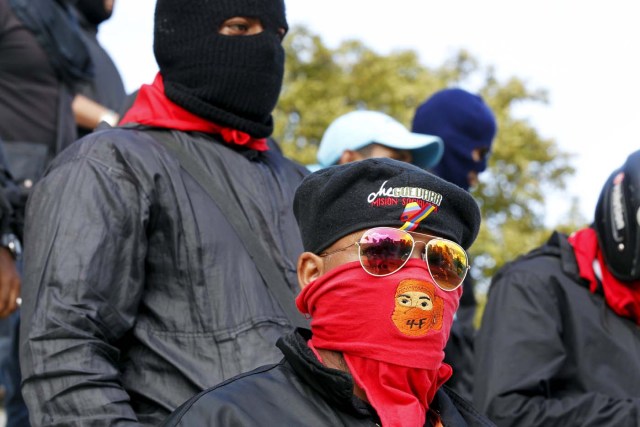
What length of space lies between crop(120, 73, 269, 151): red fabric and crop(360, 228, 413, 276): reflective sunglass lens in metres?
1.13

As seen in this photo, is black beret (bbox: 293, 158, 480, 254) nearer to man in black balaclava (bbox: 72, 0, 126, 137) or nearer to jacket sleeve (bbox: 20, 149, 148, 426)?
jacket sleeve (bbox: 20, 149, 148, 426)

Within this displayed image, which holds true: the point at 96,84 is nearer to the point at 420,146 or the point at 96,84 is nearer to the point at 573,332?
the point at 420,146

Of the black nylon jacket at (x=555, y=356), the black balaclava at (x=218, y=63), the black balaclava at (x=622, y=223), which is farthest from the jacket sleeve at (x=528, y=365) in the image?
the black balaclava at (x=218, y=63)

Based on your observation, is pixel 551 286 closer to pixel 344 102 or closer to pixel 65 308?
pixel 65 308

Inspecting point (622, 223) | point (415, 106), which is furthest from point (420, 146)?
point (415, 106)

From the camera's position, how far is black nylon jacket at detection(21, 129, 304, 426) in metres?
3.00

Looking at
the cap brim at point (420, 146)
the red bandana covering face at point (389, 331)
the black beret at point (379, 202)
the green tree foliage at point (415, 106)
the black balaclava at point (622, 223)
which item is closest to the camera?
the red bandana covering face at point (389, 331)

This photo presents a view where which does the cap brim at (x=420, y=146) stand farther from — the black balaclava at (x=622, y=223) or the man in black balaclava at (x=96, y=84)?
the man in black balaclava at (x=96, y=84)

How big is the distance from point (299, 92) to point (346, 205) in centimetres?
2337

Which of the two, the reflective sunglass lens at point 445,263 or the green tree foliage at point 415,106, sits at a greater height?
the reflective sunglass lens at point 445,263

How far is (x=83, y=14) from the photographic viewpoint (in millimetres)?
6195

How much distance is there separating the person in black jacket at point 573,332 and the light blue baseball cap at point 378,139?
1083 mm

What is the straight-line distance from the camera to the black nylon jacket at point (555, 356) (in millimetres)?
4008

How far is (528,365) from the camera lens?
4121 millimetres
